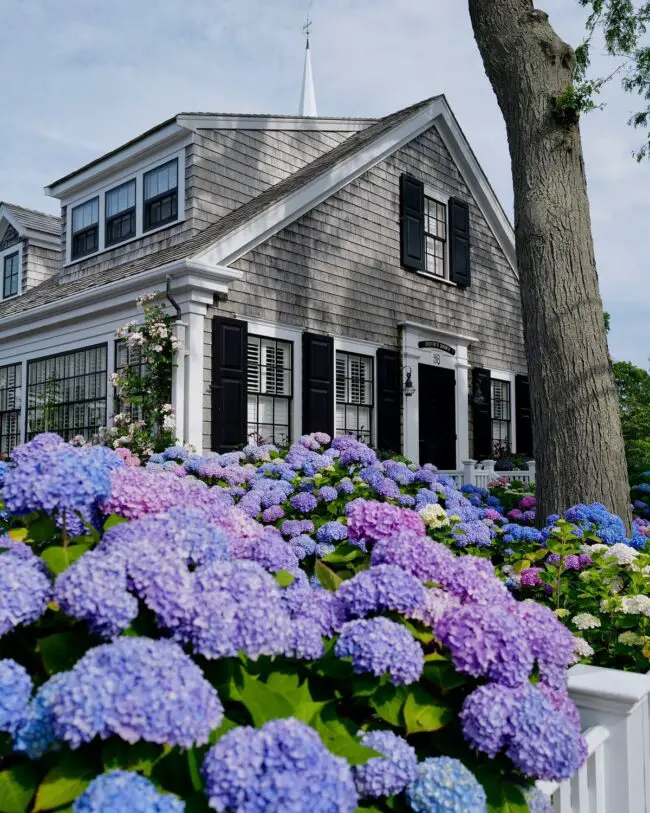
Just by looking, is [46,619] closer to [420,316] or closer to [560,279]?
[560,279]

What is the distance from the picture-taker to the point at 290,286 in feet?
32.6

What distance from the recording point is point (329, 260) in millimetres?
10578

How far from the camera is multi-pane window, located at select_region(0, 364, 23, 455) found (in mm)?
11750

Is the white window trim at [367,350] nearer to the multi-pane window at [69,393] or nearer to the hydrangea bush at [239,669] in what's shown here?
the multi-pane window at [69,393]

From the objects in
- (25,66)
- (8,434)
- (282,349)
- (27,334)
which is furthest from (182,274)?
(8,434)

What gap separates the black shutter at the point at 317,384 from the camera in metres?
9.86

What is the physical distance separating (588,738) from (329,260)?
931 centimetres

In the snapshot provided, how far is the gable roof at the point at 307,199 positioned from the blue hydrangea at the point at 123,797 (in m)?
7.92

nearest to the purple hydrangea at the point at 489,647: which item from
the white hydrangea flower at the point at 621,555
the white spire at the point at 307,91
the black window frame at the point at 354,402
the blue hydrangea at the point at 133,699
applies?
the blue hydrangea at the point at 133,699

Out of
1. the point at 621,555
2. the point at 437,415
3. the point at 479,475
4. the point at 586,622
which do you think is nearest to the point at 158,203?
the point at 437,415

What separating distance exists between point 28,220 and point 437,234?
829 cm

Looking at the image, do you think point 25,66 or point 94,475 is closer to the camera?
point 94,475

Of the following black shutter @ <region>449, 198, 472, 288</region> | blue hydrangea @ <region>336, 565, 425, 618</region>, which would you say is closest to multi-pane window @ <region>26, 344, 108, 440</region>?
black shutter @ <region>449, 198, 472, 288</region>

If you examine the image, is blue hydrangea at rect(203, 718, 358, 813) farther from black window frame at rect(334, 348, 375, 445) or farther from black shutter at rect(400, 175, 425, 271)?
black shutter at rect(400, 175, 425, 271)
